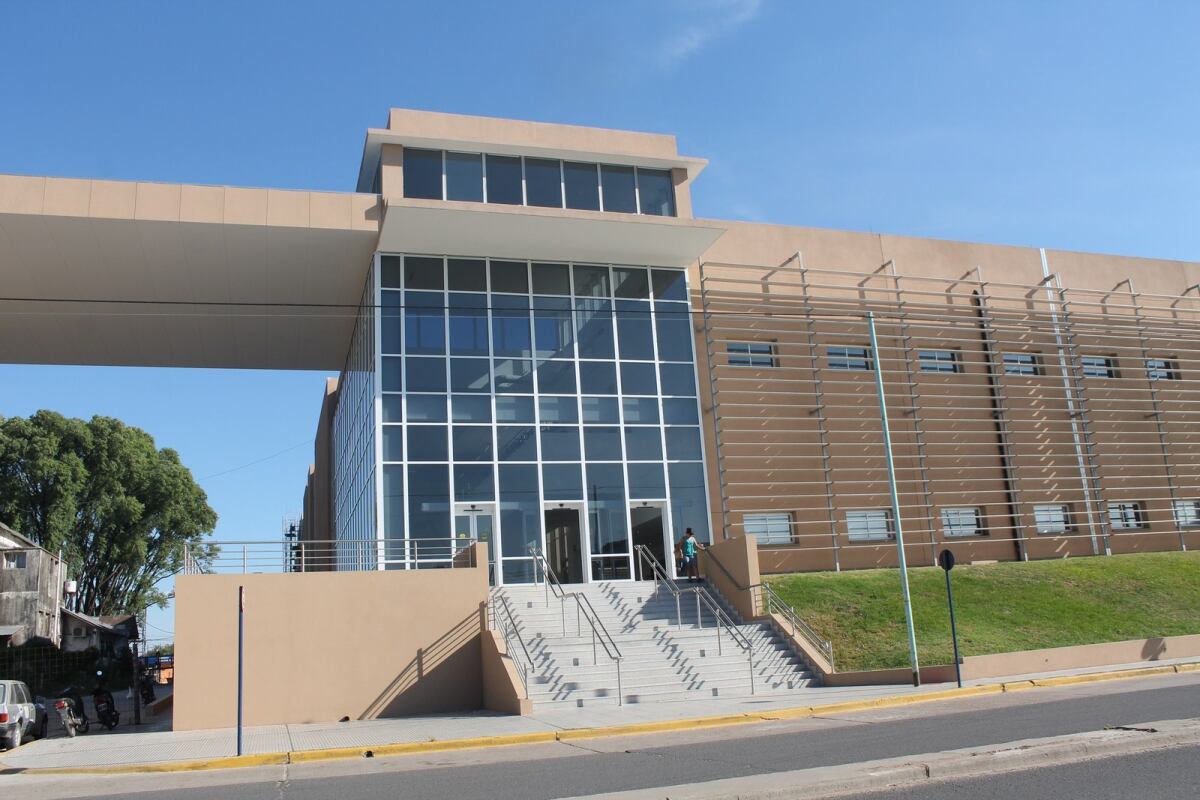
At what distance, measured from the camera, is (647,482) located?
26.3 meters

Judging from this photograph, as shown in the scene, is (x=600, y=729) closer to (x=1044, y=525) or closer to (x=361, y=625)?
(x=361, y=625)

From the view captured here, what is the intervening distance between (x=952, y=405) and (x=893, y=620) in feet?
35.3

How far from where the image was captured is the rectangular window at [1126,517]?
3269cm

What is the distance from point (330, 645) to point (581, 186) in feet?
45.7

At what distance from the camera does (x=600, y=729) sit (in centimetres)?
1455

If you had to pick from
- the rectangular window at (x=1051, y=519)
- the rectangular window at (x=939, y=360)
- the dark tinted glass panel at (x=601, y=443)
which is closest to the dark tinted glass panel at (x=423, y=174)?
the dark tinted glass panel at (x=601, y=443)

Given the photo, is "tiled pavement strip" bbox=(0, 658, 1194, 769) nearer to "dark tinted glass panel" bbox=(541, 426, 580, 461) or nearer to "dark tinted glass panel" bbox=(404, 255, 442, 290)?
"dark tinted glass panel" bbox=(541, 426, 580, 461)

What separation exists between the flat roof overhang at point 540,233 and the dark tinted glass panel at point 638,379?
9.98 ft

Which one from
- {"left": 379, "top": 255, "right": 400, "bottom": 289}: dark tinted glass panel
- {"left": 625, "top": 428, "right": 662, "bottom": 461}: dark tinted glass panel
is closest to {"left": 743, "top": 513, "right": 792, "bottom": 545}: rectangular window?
{"left": 625, "top": 428, "right": 662, "bottom": 461}: dark tinted glass panel

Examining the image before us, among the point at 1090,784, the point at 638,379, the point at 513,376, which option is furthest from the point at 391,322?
the point at 1090,784

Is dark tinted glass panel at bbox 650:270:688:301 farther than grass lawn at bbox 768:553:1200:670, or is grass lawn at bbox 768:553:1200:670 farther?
dark tinted glass panel at bbox 650:270:688:301

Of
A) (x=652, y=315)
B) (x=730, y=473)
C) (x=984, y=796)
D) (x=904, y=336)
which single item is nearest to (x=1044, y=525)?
(x=904, y=336)

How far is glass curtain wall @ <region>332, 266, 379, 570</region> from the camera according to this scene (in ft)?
82.9

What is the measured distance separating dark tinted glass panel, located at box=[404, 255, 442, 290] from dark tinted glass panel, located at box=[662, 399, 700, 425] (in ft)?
22.5
